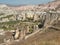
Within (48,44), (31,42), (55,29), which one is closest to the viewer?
(48,44)

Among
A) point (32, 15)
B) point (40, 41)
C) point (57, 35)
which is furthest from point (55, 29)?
point (32, 15)

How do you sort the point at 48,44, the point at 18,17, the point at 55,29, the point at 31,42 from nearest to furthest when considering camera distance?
the point at 48,44 < the point at 31,42 < the point at 55,29 < the point at 18,17

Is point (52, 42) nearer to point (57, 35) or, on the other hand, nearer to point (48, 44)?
point (48, 44)

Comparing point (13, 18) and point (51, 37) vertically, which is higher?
point (51, 37)

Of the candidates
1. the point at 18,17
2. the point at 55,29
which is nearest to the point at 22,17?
the point at 18,17

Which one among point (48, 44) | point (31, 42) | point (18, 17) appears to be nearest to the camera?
point (48, 44)

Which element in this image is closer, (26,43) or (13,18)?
(26,43)

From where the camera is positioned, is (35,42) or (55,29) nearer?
(35,42)

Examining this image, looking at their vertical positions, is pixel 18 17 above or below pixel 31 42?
below

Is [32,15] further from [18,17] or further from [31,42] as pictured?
[31,42]
